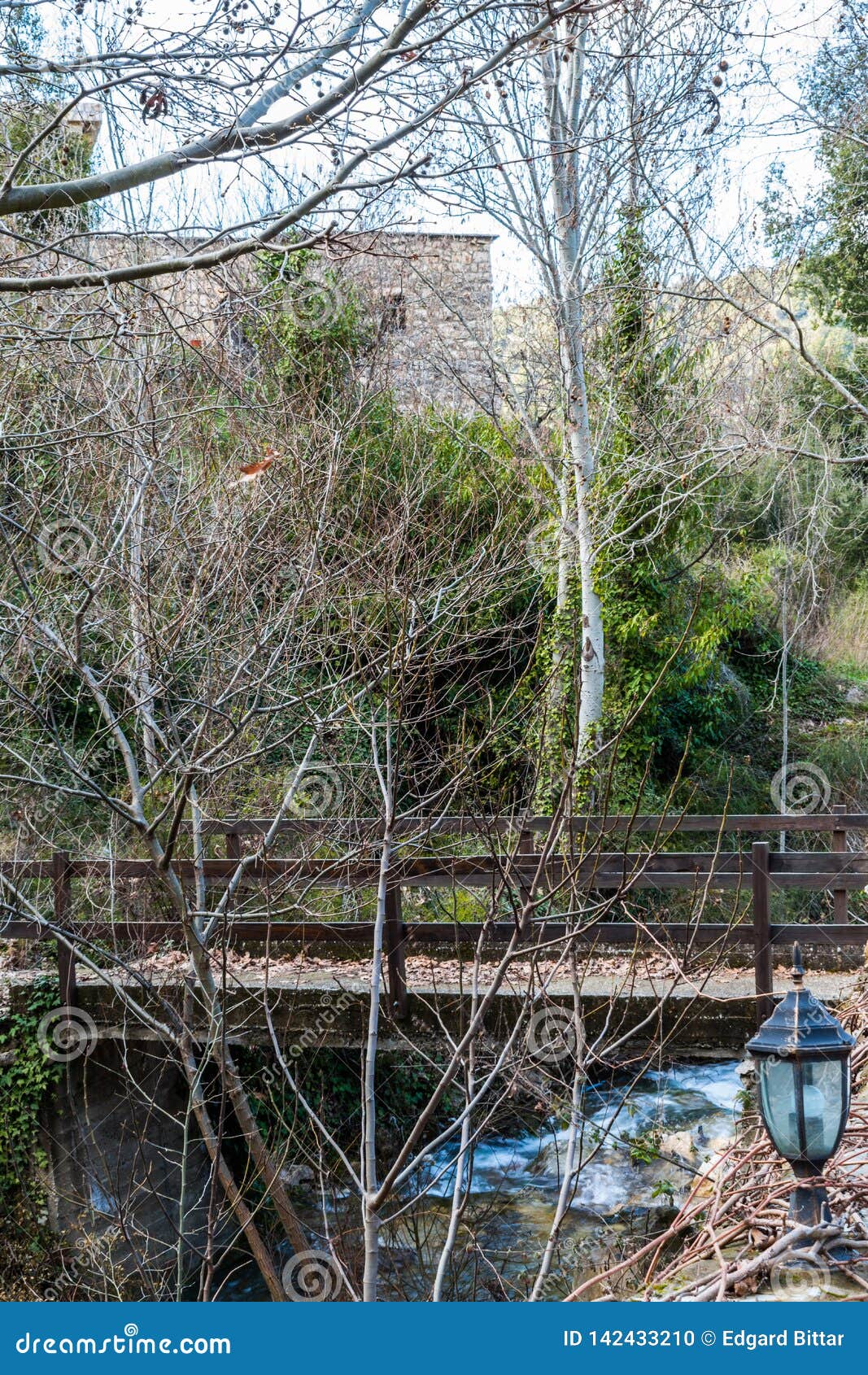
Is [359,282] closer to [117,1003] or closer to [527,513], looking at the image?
[527,513]

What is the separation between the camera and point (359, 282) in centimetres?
1325

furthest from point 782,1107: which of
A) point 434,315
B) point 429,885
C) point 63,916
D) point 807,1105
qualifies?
point 434,315

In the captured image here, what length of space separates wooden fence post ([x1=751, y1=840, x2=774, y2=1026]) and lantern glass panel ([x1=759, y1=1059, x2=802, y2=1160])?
4.20 metres

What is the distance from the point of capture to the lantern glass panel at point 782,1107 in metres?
2.76

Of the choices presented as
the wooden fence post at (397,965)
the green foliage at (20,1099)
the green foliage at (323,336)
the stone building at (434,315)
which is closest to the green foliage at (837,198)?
the stone building at (434,315)

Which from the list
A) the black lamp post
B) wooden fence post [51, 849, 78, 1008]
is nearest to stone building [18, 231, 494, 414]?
wooden fence post [51, 849, 78, 1008]

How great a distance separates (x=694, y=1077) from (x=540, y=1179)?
1587 mm

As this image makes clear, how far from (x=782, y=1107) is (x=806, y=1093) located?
0.07 meters

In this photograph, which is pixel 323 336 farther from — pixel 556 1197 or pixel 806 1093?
pixel 806 1093

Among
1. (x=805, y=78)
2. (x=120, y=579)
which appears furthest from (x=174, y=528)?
(x=805, y=78)

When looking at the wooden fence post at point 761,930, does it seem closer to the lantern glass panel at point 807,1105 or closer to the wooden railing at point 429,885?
the wooden railing at point 429,885

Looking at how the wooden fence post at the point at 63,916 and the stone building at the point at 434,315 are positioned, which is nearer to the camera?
the wooden fence post at the point at 63,916

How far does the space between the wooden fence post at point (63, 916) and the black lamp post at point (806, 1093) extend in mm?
5304

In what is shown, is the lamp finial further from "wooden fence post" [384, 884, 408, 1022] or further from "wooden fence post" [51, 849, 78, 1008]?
"wooden fence post" [51, 849, 78, 1008]
